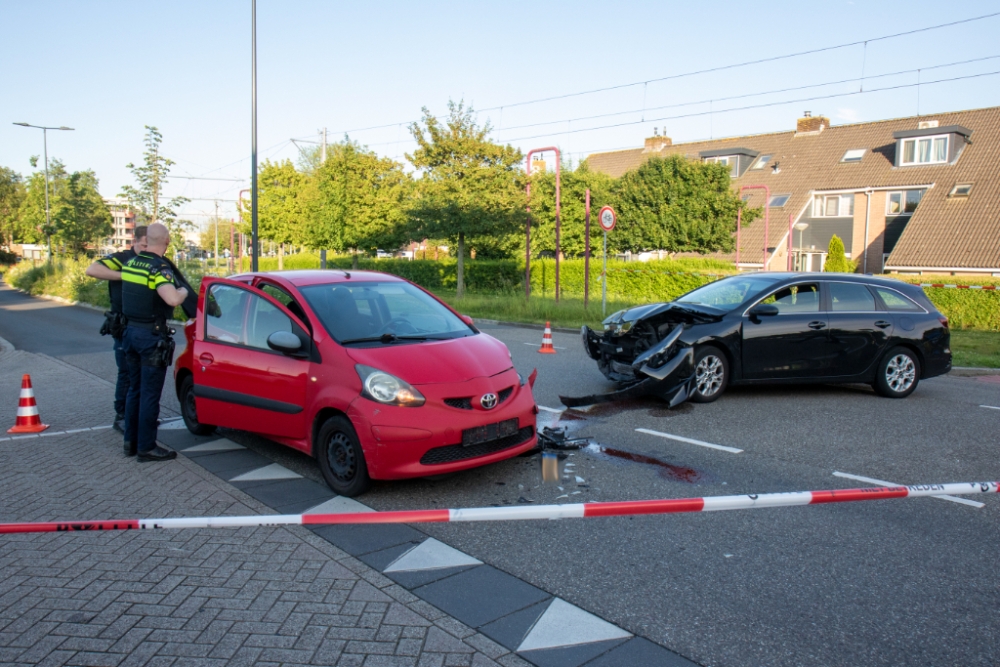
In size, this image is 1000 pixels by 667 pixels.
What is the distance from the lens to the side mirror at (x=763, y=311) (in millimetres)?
8820

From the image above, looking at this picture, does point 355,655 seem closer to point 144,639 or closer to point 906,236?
point 144,639

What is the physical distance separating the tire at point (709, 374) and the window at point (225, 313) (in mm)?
4739

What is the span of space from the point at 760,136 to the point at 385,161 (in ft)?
82.4

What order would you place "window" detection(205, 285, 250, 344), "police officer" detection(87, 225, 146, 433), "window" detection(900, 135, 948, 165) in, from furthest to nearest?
"window" detection(900, 135, 948, 165)
"police officer" detection(87, 225, 146, 433)
"window" detection(205, 285, 250, 344)

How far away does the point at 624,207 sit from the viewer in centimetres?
3897

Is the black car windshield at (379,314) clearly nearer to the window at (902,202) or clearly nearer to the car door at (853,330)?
the car door at (853,330)

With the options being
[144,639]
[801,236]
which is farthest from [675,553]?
[801,236]

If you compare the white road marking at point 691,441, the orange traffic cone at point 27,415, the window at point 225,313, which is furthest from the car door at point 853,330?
the orange traffic cone at point 27,415

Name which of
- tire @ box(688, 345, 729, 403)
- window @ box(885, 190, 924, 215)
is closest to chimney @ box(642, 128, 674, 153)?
window @ box(885, 190, 924, 215)

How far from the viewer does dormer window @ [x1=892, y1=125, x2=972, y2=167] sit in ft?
127

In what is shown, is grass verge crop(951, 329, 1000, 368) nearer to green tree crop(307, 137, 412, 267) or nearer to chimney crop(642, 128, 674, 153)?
green tree crop(307, 137, 412, 267)

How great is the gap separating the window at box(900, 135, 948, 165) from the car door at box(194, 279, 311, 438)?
1626 inches

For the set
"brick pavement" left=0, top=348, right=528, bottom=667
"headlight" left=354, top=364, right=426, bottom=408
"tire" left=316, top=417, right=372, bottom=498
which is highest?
"headlight" left=354, top=364, right=426, bottom=408

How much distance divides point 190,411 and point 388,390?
9.65 ft
